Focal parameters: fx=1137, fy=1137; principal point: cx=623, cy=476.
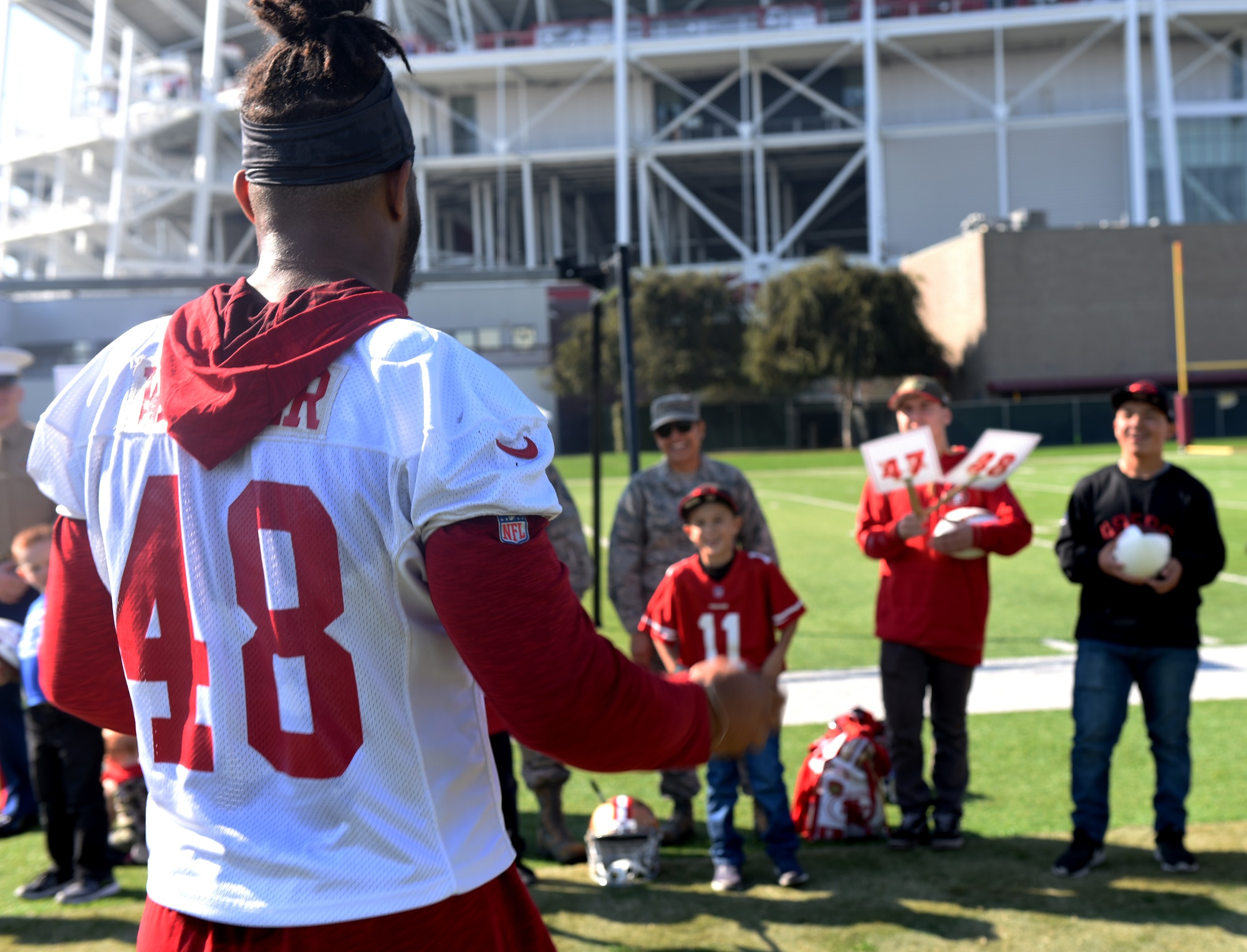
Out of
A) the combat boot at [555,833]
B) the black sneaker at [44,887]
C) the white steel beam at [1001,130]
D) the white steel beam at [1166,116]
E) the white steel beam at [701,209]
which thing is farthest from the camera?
the white steel beam at [701,209]

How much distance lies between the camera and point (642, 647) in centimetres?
518

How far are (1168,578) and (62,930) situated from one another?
458 centimetres

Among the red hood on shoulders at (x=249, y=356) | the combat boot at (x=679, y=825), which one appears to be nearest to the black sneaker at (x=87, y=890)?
the combat boot at (x=679, y=825)

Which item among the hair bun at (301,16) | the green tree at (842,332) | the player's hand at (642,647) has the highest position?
the green tree at (842,332)

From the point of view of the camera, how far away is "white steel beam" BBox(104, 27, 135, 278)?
5872cm

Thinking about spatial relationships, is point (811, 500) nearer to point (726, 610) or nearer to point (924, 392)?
point (924, 392)

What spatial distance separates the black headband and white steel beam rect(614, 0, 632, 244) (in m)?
57.7

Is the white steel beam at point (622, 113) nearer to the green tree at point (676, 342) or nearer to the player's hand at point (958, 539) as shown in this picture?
the green tree at point (676, 342)

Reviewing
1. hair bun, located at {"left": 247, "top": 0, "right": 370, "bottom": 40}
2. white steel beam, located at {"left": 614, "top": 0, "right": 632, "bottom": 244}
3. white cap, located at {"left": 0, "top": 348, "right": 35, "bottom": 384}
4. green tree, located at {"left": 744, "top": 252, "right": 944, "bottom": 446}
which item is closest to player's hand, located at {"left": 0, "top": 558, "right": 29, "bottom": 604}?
white cap, located at {"left": 0, "top": 348, "right": 35, "bottom": 384}

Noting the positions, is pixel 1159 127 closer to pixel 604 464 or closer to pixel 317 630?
pixel 604 464

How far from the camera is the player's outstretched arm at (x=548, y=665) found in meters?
1.34

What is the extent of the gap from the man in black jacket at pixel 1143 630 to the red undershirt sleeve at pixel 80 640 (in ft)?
12.8

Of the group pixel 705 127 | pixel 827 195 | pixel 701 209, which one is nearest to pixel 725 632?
pixel 701 209

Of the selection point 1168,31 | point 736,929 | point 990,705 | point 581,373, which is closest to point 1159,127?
point 1168,31
